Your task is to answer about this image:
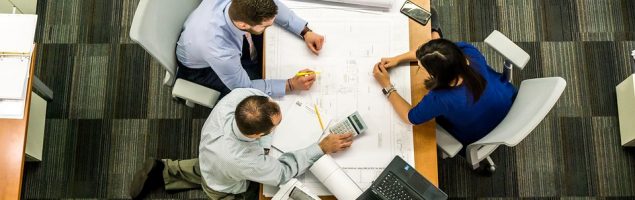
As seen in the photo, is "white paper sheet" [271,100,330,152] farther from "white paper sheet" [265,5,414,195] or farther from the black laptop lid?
the black laptop lid

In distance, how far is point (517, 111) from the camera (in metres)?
1.80

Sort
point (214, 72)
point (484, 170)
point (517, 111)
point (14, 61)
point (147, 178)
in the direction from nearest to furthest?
point (517, 111)
point (14, 61)
point (214, 72)
point (147, 178)
point (484, 170)

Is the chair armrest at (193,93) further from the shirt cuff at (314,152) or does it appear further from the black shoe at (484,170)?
the black shoe at (484,170)

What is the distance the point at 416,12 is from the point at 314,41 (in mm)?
403

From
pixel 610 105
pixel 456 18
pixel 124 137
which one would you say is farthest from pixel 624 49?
pixel 124 137

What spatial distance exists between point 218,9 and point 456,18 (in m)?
1.49

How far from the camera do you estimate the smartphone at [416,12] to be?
6.45 ft

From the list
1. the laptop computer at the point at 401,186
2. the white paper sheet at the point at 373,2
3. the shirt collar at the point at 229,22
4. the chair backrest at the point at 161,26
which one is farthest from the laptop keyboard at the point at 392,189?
the chair backrest at the point at 161,26

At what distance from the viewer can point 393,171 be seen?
1745 millimetres

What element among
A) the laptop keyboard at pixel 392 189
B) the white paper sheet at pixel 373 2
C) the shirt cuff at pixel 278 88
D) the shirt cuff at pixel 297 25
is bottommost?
the laptop keyboard at pixel 392 189

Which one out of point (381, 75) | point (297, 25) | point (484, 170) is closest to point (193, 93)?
point (297, 25)

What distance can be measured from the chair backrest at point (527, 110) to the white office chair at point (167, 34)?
3.30 ft

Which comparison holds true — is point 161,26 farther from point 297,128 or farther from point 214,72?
point 297,128

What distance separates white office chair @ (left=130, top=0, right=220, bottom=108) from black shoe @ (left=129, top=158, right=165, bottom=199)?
480mm
